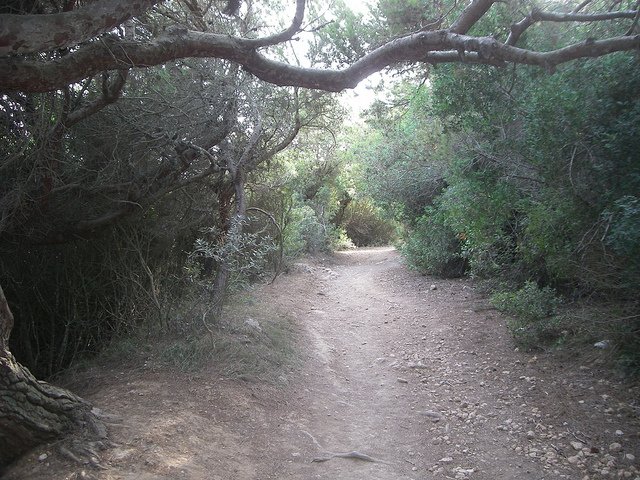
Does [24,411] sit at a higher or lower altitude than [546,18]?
lower

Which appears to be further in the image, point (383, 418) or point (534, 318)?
point (534, 318)

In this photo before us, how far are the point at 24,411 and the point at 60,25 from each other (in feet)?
10.1

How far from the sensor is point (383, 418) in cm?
544

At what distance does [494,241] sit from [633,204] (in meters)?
4.85

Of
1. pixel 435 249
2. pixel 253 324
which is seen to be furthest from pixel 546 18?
pixel 435 249

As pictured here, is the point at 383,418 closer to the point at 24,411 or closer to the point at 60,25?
the point at 24,411

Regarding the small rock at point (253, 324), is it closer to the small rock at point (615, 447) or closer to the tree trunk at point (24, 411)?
the tree trunk at point (24, 411)

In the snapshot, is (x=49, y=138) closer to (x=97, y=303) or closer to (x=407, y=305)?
(x=97, y=303)

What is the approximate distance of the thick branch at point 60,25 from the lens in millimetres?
3125

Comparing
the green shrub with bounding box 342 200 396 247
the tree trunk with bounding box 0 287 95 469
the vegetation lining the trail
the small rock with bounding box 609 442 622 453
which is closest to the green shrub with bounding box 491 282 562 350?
the vegetation lining the trail

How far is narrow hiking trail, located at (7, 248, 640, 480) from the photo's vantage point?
13.4 feet

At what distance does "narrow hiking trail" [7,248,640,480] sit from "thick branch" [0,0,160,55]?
3.20m

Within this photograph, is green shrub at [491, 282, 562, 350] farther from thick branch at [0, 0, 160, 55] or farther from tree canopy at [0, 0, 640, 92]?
thick branch at [0, 0, 160, 55]

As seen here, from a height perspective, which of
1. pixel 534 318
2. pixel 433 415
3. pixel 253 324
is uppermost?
pixel 253 324
